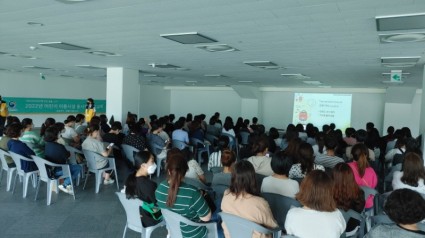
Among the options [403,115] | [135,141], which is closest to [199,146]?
[135,141]

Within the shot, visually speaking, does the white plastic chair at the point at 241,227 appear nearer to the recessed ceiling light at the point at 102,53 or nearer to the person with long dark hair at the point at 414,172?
the person with long dark hair at the point at 414,172

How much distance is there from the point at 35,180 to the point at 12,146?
110cm

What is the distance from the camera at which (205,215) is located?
2793mm

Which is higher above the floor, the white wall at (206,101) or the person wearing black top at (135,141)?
the white wall at (206,101)

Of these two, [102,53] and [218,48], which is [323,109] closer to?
[218,48]

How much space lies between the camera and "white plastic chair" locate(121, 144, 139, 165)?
19.8ft


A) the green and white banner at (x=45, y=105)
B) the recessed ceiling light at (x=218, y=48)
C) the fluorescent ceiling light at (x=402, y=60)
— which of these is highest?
the fluorescent ceiling light at (x=402, y=60)

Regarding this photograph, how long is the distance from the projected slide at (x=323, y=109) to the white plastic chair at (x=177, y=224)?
44.5 feet

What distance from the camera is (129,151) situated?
611 cm

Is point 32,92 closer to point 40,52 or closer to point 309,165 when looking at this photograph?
point 40,52

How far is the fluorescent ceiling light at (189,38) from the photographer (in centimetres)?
445

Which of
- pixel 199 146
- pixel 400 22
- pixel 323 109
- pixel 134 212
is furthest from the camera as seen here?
pixel 323 109

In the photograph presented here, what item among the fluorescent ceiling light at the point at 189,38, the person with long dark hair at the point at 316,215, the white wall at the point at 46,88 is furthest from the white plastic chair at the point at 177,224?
the white wall at the point at 46,88

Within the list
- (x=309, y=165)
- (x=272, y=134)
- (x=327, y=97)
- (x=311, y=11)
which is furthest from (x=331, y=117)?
(x=311, y=11)
